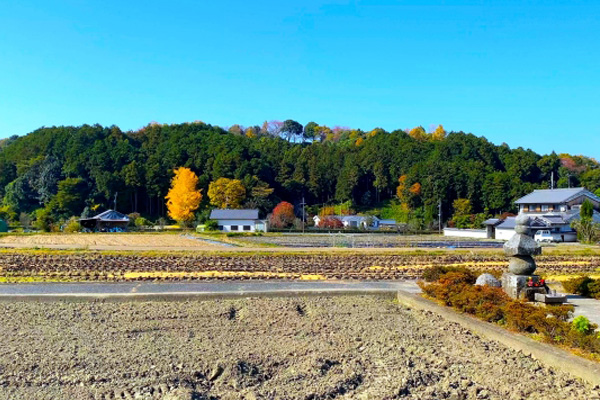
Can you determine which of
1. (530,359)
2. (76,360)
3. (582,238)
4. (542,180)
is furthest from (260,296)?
(542,180)

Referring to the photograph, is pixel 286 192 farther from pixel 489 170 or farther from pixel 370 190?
pixel 489 170

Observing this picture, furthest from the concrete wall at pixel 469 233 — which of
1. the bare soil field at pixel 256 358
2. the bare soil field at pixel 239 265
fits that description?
the bare soil field at pixel 256 358

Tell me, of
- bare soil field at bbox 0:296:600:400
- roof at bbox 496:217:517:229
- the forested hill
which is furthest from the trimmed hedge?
the forested hill

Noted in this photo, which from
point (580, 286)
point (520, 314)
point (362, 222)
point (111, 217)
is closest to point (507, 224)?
point (362, 222)

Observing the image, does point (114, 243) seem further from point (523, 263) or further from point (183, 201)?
point (183, 201)

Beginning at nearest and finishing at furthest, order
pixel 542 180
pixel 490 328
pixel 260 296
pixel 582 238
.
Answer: pixel 490 328
pixel 260 296
pixel 582 238
pixel 542 180

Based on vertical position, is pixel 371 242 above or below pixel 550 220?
below
